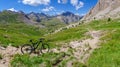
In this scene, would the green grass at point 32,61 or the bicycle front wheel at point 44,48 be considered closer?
the green grass at point 32,61

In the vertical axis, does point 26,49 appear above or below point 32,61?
above

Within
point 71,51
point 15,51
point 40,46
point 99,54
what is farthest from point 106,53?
point 15,51

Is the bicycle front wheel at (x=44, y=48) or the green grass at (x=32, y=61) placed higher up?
the bicycle front wheel at (x=44, y=48)

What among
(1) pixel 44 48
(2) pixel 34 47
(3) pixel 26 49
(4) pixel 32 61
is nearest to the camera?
(4) pixel 32 61

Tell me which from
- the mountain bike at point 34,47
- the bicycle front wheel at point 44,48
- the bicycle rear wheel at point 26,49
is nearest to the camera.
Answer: the bicycle rear wheel at point 26,49

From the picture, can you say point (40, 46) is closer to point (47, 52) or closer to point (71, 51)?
point (47, 52)

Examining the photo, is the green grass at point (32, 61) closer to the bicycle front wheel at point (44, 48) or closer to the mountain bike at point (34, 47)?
the mountain bike at point (34, 47)

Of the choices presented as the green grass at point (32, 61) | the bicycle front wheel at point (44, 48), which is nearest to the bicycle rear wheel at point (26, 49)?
the bicycle front wheel at point (44, 48)

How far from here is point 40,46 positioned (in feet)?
123

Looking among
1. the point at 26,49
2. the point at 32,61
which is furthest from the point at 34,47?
the point at 32,61

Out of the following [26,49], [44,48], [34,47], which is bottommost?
[44,48]

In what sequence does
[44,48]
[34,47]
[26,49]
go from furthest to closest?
1. [44,48]
2. [34,47]
3. [26,49]

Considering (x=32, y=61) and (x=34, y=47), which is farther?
(x=34, y=47)

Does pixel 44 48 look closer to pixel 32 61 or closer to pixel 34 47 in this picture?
pixel 34 47
